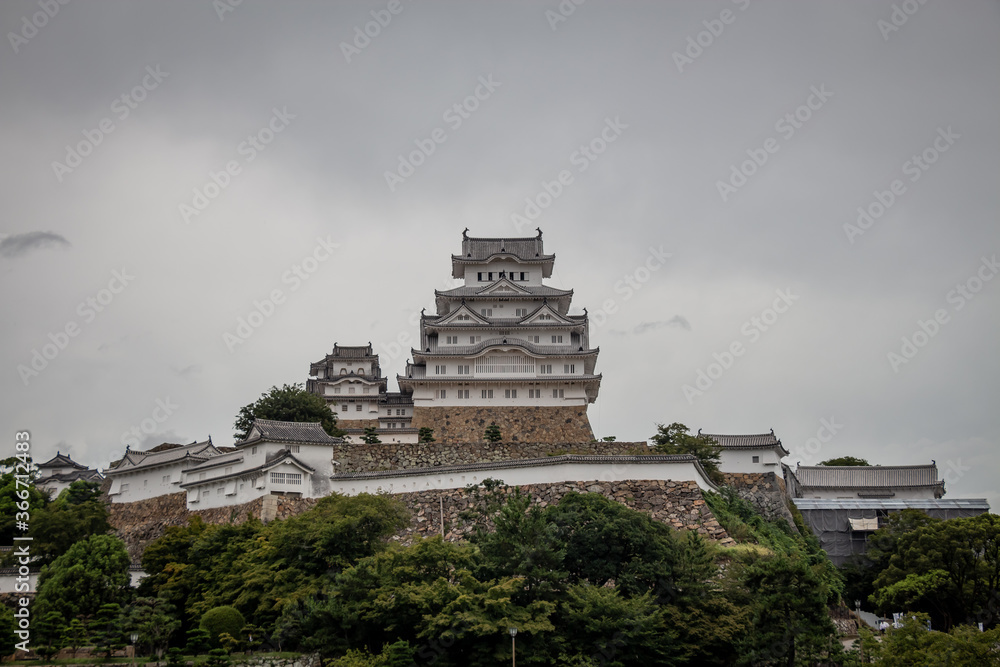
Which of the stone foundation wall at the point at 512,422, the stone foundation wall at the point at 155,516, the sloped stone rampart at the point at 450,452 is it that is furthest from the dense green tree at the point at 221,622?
the stone foundation wall at the point at 512,422

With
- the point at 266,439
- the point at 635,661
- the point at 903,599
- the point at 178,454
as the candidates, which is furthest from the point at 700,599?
the point at 178,454

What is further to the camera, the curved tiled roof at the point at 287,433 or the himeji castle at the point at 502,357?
the himeji castle at the point at 502,357

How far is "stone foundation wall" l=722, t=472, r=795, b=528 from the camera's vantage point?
40.4 metres

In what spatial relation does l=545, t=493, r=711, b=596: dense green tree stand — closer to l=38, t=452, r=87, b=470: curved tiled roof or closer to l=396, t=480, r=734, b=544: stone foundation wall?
l=396, t=480, r=734, b=544: stone foundation wall

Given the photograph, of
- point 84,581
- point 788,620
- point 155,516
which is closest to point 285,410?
point 155,516

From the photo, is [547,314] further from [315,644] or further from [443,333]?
[315,644]

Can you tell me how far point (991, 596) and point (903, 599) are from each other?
2748 mm

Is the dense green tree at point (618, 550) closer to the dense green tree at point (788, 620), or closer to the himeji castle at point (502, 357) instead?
the dense green tree at point (788, 620)

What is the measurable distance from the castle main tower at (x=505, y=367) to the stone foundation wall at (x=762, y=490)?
7.12 metres

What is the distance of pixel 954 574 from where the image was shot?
32438 millimetres

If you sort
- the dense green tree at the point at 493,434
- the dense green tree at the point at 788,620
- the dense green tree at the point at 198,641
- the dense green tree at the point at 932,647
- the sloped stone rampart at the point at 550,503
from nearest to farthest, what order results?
the dense green tree at the point at 932,647 → the dense green tree at the point at 788,620 → the dense green tree at the point at 198,641 → the sloped stone rampart at the point at 550,503 → the dense green tree at the point at 493,434

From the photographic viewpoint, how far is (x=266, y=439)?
35.1m

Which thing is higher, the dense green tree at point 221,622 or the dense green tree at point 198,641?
the dense green tree at point 221,622

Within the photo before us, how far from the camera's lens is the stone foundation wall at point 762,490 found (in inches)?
1592
